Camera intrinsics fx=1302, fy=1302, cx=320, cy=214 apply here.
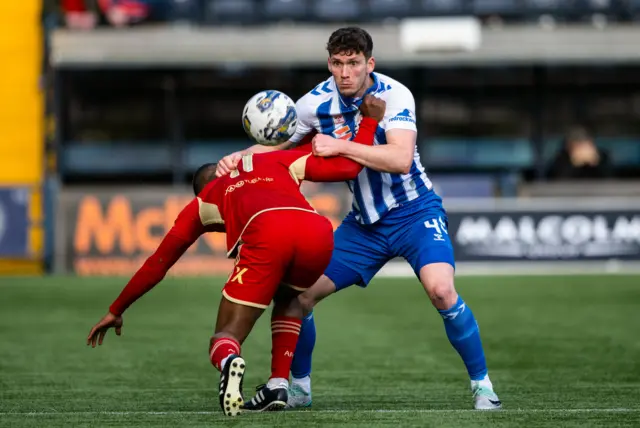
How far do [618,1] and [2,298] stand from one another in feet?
48.2

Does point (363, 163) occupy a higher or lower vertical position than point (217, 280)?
higher

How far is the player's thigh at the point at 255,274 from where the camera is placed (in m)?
6.29

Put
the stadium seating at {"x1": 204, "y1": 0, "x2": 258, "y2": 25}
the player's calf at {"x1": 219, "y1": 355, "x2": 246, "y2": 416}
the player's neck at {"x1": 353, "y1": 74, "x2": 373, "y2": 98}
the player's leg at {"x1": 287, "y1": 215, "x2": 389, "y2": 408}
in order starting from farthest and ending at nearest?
the stadium seating at {"x1": 204, "y1": 0, "x2": 258, "y2": 25} → the player's leg at {"x1": 287, "y1": 215, "x2": 389, "y2": 408} → the player's neck at {"x1": 353, "y1": 74, "x2": 373, "y2": 98} → the player's calf at {"x1": 219, "y1": 355, "x2": 246, "y2": 416}

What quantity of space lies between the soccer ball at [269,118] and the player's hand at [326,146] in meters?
0.15

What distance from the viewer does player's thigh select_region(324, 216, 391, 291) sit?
7305 mm

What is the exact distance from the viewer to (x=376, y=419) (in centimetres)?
623

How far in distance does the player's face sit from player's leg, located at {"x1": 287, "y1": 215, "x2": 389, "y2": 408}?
0.91m

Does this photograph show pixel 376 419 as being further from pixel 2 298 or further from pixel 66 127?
pixel 66 127

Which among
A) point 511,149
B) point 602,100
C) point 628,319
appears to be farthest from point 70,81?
point 628,319

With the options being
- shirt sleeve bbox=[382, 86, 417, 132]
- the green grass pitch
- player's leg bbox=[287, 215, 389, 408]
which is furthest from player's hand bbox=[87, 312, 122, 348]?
shirt sleeve bbox=[382, 86, 417, 132]

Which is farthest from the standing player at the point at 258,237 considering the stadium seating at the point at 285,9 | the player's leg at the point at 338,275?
the stadium seating at the point at 285,9

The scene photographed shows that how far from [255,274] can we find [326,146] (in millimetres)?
731

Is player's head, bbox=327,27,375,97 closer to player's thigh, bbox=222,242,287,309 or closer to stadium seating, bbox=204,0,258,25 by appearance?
player's thigh, bbox=222,242,287,309

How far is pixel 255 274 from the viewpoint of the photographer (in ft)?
20.7
